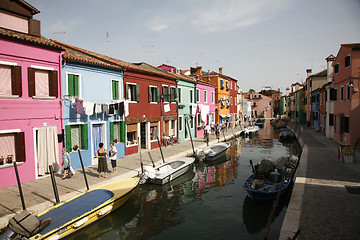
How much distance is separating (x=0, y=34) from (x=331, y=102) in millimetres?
29097

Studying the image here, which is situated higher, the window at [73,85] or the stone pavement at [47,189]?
the window at [73,85]

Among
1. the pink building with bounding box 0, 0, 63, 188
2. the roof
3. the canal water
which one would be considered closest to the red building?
the canal water

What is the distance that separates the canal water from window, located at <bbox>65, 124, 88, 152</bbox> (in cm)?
472

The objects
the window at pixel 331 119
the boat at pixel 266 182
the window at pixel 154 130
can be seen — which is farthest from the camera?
the window at pixel 331 119

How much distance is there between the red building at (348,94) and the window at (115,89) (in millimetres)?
17999

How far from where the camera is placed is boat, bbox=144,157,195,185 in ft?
44.3

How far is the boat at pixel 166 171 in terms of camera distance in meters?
13.5

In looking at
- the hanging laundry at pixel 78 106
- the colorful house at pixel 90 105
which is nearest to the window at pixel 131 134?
the colorful house at pixel 90 105

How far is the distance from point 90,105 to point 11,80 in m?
4.34

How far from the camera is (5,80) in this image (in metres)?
11.6

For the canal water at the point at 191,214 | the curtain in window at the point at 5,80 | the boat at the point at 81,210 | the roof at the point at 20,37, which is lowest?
the canal water at the point at 191,214

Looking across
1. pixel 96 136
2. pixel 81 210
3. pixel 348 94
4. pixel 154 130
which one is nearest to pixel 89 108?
pixel 96 136

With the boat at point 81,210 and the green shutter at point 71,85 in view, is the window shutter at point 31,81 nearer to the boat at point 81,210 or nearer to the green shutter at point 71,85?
the green shutter at point 71,85

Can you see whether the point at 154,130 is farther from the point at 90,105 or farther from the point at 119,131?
the point at 90,105
